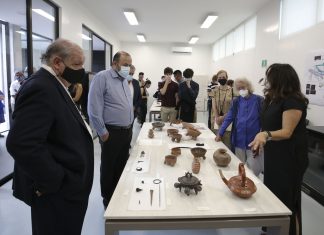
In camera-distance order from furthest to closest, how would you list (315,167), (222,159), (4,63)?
(4,63) < (315,167) < (222,159)

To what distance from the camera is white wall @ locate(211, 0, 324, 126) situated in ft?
12.5

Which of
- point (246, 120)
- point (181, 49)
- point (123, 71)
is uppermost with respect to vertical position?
point (181, 49)

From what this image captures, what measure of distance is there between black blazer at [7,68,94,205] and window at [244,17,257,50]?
6008 millimetres

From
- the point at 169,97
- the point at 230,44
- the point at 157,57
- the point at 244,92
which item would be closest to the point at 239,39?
the point at 230,44

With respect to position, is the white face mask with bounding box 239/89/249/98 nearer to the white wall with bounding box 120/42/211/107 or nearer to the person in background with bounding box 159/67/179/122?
the person in background with bounding box 159/67/179/122

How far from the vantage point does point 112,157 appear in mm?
2445

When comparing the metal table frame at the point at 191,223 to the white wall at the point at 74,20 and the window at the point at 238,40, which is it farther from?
the window at the point at 238,40

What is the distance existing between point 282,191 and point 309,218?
3.45 ft

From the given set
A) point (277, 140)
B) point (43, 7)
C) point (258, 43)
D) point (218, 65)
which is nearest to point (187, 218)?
point (277, 140)

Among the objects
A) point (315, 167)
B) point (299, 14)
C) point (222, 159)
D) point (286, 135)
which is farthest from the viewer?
point (299, 14)

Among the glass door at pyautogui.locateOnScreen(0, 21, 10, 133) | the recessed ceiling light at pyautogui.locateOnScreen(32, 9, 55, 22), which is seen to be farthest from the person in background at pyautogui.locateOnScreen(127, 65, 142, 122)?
the glass door at pyautogui.locateOnScreen(0, 21, 10, 133)

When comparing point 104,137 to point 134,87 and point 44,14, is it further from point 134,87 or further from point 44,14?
point 44,14

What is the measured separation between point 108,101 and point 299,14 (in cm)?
379

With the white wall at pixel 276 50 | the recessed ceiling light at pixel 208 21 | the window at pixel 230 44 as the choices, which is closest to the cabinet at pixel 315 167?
the white wall at pixel 276 50
